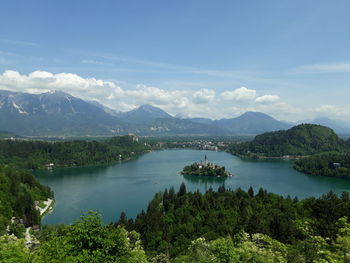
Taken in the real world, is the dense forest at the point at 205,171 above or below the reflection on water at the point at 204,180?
above

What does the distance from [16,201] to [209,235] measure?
2415 cm

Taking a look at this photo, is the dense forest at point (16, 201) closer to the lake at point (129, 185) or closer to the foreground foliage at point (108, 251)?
the lake at point (129, 185)

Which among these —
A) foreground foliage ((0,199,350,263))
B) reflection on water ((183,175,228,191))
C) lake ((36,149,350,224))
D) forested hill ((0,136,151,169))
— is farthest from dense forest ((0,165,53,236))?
forested hill ((0,136,151,169))

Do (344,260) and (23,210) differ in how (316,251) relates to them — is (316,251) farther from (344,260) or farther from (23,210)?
(23,210)

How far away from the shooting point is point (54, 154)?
82.9 meters

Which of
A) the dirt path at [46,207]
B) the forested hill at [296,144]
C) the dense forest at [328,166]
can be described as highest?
the forested hill at [296,144]

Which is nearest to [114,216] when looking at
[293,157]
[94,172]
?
[94,172]

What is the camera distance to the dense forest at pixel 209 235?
26.2 ft

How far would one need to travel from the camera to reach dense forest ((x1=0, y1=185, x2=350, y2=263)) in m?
7.98

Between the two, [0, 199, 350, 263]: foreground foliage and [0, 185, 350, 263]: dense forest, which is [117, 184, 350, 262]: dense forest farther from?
[0, 199, 350, 263]: foreground foliage

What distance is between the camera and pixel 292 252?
895 cm

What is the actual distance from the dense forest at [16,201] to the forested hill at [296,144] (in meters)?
87.5

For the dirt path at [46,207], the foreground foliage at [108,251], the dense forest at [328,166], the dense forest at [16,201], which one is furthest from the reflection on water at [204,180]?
the foreground foliage at [108,251]

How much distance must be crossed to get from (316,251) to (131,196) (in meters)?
37.9
